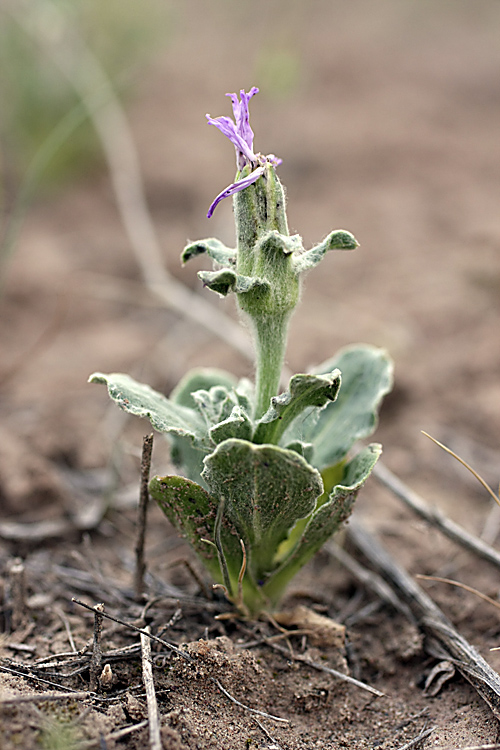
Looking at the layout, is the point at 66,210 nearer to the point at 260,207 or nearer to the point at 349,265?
the point at 349,265

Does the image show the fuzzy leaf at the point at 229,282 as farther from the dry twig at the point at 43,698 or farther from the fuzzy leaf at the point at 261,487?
the dry twig at the point at 43,698

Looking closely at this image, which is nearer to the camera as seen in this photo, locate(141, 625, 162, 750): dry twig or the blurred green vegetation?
locate(141, 625, 162, 750): dry twig

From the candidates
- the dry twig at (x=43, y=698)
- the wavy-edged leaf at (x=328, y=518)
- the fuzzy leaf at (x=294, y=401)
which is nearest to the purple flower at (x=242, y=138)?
the fuzzy leaf at (x=294, y=401)

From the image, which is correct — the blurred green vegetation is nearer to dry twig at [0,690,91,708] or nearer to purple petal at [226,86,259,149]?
purple petal at [226,86,259,149]

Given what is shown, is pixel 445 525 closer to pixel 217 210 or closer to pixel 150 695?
pixel 150 695

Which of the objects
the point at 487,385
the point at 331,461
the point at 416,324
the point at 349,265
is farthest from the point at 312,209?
the point at 331,461

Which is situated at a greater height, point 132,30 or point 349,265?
point 132,30

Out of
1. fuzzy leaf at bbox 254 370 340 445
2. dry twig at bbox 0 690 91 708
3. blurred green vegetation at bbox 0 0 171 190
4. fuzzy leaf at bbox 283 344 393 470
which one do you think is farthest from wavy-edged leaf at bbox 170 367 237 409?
blurred green vegetation at bbox 0 0 171 190
